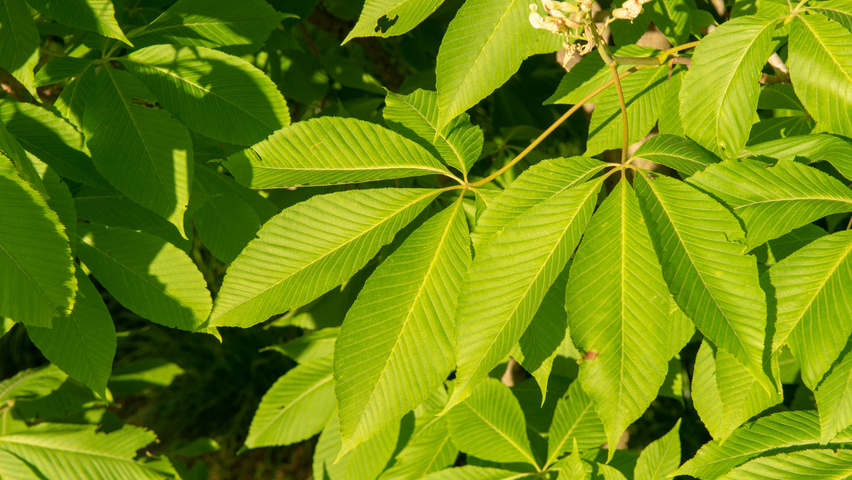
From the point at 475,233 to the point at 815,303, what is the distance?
0.40m

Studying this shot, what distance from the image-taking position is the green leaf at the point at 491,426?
124cm

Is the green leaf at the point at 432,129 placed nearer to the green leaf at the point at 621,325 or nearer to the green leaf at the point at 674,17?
the green leaf at the point at 621,325

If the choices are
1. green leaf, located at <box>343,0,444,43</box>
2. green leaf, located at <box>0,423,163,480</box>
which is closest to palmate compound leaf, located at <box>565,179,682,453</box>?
green leaf, located at <box>343,0,444,43</box>

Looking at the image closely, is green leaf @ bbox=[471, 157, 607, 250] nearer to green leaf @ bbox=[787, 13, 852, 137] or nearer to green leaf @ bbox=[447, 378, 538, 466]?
green leaf @ bbox=[787, 13, 852, 137]

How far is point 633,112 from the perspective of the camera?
3.52 ft

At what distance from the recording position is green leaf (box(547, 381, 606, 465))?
122 centimetres

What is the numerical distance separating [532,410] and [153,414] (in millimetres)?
3551

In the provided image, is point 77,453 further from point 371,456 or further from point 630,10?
point 630,10

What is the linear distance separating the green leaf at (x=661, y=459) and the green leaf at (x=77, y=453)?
1.00 metres

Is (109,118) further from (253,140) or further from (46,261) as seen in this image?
(46,261)

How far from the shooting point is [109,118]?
1.07 metres

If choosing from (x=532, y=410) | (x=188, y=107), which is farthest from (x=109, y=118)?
(x=532, y=410)

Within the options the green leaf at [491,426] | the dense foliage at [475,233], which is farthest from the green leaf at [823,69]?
the green leaf at [491,426]

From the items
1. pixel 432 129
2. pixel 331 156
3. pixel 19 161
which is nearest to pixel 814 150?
pixel 432 129
